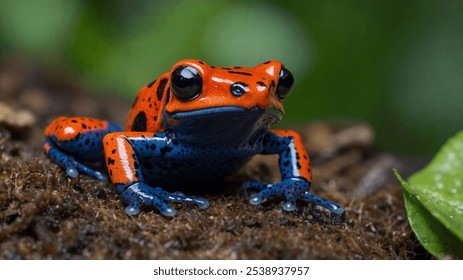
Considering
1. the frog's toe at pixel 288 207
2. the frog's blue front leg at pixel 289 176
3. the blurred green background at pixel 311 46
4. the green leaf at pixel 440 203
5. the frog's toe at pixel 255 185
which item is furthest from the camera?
the blurred green background at pixel 311 46

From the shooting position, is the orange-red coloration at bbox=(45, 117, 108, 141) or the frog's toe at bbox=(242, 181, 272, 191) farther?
the orange-red coloration at bbox=(45, 117, 108, 141)

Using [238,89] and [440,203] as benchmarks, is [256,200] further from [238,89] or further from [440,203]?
[440,203]

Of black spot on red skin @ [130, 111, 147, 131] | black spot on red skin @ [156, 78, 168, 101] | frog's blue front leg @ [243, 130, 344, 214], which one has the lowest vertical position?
frog's blue front leg @ [243, 130, 344, 214]

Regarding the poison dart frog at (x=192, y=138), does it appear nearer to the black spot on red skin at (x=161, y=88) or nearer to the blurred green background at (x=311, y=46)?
the black spot on red skin at (x=161, y=88)

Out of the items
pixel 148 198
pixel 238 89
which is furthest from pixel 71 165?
pixel 238 89

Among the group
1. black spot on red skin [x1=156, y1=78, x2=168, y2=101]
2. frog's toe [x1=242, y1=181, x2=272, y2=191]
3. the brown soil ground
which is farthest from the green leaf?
black spot on red skin [x1=156, y1=78, x2=168, y2=101]

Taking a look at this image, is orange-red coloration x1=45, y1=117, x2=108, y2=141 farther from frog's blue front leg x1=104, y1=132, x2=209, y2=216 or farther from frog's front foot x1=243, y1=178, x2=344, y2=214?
frog's front foot x1=243, y1=178, x2=344, y2=214

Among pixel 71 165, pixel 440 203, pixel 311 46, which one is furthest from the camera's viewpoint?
pixel 311 46

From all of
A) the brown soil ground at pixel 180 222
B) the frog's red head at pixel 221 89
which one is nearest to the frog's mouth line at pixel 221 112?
the frog's red head at pixel 221 89
